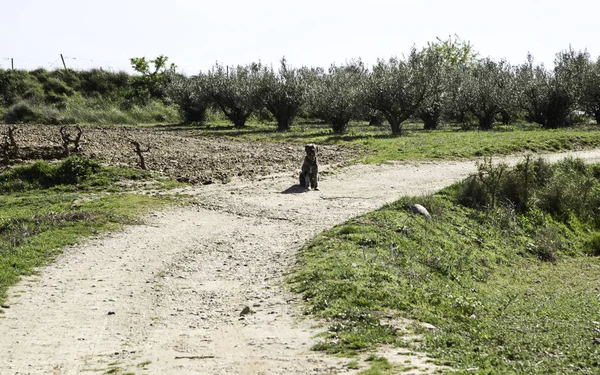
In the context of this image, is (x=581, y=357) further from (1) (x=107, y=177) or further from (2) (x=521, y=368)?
(1) (x=107, y=177)

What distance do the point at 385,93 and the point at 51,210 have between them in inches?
857

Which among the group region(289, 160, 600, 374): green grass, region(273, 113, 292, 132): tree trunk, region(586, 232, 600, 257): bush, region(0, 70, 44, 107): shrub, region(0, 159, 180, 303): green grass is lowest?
region(586, 232, 600, 257): bush

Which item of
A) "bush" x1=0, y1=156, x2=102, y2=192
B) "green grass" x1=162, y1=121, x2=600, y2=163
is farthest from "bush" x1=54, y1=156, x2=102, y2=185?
"green grass" x1=162, y1=121, x2=600, y2=163

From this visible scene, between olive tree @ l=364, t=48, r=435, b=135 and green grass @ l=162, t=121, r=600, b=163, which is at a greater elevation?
olive tree @ l=364, t=48, r=435, b=135

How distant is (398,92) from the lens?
34969 millimetres

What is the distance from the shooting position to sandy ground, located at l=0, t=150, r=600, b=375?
7.80 metres

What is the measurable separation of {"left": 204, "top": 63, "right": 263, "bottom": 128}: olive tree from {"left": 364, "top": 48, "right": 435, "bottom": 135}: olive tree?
8329 mm

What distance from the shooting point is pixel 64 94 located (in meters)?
51.9

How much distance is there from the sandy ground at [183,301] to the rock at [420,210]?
110cm

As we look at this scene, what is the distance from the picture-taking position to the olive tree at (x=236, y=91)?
4219cm

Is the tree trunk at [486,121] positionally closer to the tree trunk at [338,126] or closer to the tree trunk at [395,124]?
the tree trunk at [395,124]

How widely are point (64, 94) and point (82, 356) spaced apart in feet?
154

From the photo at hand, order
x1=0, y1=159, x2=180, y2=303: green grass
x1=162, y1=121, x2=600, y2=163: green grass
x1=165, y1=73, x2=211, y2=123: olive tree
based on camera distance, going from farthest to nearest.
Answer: x1=165, y1=73, x2=211, y2=123: olive tree < x1=162, y1=121, x2=600, y2=163: green grass < x1=0, y1=159, x2=180, y2=303: green grass

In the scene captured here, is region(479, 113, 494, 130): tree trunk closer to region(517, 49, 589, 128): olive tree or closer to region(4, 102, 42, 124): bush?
region(517, 49, 589, 128): olive tree
